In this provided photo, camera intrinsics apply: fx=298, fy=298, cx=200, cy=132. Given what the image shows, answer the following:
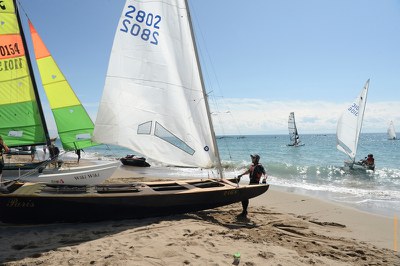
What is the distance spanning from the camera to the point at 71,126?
→ 10.1 metres

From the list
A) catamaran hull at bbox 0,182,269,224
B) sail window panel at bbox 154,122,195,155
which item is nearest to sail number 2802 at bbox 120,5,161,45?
sail window panel at bbox 154,122,195,155

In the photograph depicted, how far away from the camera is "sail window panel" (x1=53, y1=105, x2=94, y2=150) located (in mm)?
10055

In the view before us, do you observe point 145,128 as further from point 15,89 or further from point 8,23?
point 8,23

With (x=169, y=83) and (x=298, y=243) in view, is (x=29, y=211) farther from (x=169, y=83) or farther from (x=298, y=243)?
(x=298, y=243)

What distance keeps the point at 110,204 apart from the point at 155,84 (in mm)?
2896

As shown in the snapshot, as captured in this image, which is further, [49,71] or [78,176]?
[49,71]

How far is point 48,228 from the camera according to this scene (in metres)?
5.95

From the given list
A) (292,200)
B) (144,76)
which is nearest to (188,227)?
(144,76)

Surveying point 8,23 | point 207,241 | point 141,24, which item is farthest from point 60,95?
point 207,241

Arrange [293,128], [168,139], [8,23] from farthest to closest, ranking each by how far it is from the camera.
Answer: [293,128] → [8,23] → [168,139]

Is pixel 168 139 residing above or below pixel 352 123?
below

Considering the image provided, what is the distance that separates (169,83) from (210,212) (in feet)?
11.3

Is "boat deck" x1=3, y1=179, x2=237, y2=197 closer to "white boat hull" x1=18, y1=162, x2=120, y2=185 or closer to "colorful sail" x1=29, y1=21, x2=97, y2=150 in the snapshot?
"white boat hull" x1=18, y1=162, x2=120, y2=185

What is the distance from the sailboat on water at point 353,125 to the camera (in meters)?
22.0
